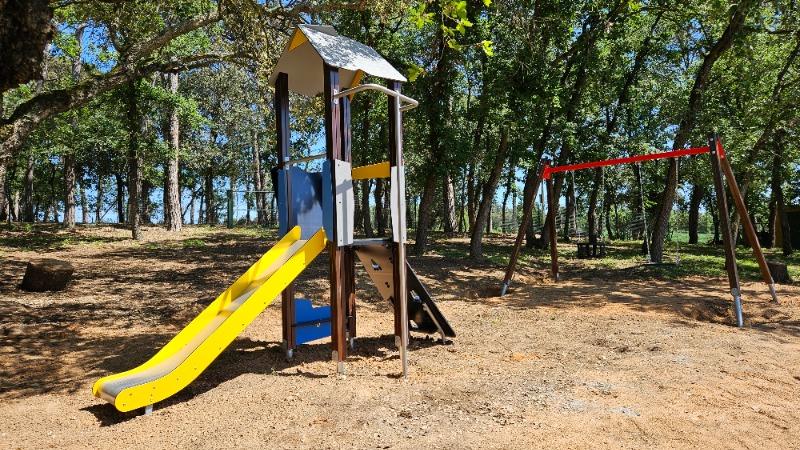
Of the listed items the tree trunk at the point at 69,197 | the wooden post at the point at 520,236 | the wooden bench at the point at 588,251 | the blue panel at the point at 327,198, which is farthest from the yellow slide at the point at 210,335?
the tree trunk at the point at 69,197

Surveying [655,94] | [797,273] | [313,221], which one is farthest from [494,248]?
[313,221]

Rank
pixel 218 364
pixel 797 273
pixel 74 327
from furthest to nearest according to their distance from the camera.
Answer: pixel 797 273, pixel 74 327, pixel 218 364

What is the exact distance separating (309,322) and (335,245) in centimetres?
133

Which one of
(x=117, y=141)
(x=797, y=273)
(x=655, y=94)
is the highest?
(x=655, y=94)

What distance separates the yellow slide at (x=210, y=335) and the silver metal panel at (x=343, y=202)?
0.75 ft

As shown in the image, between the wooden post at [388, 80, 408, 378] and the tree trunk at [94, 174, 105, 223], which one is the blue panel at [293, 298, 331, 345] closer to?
the wooden post at [388, 80, 408, 378]

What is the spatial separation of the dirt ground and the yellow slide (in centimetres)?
21

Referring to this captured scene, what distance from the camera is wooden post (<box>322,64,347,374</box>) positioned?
15.2ft

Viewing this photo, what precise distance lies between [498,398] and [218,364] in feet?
9.16

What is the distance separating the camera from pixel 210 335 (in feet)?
13.7

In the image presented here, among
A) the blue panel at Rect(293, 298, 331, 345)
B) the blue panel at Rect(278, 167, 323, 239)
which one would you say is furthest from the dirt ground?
the blue panel at Rect(278, 167, 323, 239)

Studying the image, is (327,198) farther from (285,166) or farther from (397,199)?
(285,166)

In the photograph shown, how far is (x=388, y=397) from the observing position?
13.4ft

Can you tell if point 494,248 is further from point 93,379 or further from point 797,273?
point 93,379
